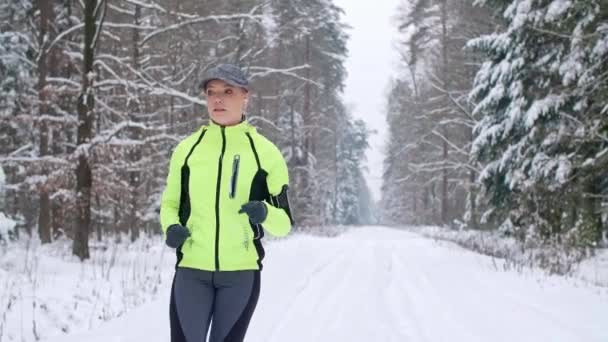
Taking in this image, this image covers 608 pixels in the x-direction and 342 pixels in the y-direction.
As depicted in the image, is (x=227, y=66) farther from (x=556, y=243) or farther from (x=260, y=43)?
(x=260, y=43)

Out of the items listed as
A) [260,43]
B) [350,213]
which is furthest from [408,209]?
[260,43]

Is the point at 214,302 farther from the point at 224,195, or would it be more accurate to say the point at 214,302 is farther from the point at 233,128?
the point at 233,128

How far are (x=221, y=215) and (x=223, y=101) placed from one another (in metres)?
0.65

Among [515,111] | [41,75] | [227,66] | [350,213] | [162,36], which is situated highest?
[162,36]

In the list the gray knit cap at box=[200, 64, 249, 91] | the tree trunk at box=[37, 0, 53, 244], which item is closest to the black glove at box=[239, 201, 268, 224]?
the gray knit cap at box=[200, 64, 249, 91]

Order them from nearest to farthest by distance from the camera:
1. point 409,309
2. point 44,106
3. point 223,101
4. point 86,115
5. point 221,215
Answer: point 221,215 < point 223,101 < point 409,309 < point 86,115 < point 44,106

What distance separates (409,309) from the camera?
265 inches

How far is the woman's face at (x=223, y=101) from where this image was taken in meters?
2.95

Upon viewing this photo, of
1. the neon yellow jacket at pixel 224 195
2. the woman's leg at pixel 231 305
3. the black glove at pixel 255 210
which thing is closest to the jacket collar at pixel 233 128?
the neon yellow jacket at pixel 224 195

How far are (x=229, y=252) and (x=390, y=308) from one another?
4481mm

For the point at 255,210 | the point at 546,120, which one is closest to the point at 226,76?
the point at 255,210

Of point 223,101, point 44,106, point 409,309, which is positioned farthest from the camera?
point 44,106

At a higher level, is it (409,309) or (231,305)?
(231,305)

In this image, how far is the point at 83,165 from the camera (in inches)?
381
